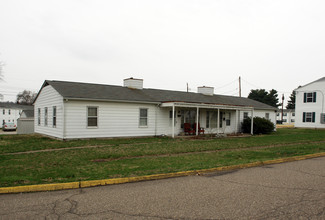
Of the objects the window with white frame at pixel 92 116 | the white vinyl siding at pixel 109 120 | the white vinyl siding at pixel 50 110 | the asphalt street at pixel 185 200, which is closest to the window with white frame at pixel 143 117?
the white vinyl siding at pixel 109 120

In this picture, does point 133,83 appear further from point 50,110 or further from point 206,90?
point 206,90

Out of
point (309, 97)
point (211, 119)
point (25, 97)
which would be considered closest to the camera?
point (211, 119)

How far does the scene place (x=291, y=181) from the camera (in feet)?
22.7

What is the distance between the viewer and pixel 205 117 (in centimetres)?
2392

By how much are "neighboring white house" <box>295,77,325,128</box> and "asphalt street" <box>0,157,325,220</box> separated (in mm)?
30540

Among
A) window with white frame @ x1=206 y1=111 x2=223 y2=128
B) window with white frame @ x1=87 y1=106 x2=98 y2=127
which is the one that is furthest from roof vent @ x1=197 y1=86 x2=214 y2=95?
window with white frame @ x1=87 y1=106 x2=98 y2=127

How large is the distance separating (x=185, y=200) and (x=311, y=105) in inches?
1367

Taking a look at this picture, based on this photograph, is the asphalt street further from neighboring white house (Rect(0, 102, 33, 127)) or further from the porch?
neighboring white house (Rect(0, 102, 33, 127))

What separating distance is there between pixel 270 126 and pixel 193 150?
→ 51.9 feet

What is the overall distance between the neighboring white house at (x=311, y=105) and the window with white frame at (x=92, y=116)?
28816mm

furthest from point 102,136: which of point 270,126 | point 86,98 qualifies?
point 270,126

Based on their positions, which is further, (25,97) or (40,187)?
(25,97)

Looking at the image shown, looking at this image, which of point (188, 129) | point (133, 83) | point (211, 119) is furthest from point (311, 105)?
point (133, 83)

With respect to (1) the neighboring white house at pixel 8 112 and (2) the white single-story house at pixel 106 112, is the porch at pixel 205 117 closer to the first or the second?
(2) the white single-story house at pixel 106 112
